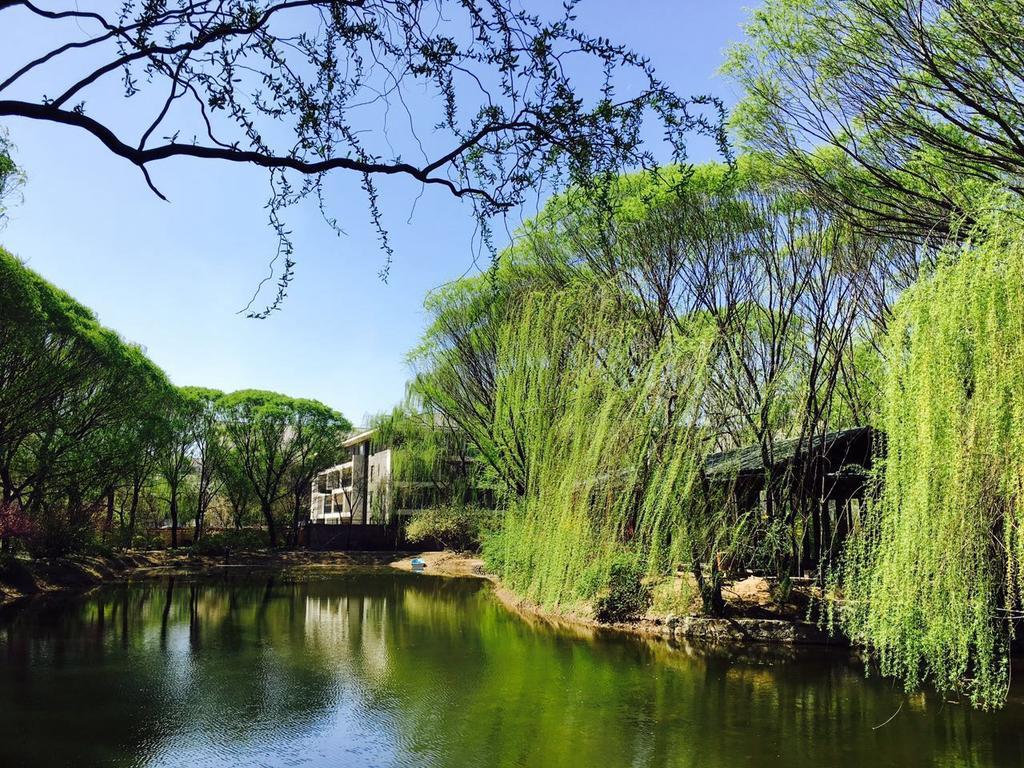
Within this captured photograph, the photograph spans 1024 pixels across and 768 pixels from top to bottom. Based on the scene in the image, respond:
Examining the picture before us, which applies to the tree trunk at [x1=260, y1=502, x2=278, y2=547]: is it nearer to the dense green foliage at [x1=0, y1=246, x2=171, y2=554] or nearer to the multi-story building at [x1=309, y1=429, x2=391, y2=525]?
the multi-story building at [x1=309, y1=429, x2=391, y2=525]

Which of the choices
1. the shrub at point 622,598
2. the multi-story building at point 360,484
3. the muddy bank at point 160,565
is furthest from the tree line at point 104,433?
the shrub at point 622,598

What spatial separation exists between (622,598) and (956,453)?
9606 mm

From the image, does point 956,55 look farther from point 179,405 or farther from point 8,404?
point 179,405

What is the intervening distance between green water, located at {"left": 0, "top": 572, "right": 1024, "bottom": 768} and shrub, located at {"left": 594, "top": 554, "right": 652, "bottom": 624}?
1113 millimetres

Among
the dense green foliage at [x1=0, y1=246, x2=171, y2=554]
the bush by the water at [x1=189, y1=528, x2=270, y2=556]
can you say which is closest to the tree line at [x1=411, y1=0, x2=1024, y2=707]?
the dense green foliage at [x1=0, y1=246, x2=171, y2=554]

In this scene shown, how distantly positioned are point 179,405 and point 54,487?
9460 millimetres

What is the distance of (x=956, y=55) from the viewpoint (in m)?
7.73

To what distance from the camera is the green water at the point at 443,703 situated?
275 inches

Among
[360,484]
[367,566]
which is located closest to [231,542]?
[367,566]

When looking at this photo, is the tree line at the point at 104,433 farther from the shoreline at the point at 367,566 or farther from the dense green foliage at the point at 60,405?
the shoreline at the point at 367,566

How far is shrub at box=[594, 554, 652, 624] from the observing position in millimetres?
14352

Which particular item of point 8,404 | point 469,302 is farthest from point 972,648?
point 8,404

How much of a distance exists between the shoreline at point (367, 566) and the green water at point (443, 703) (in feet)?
2.62

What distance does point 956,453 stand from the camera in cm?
573
